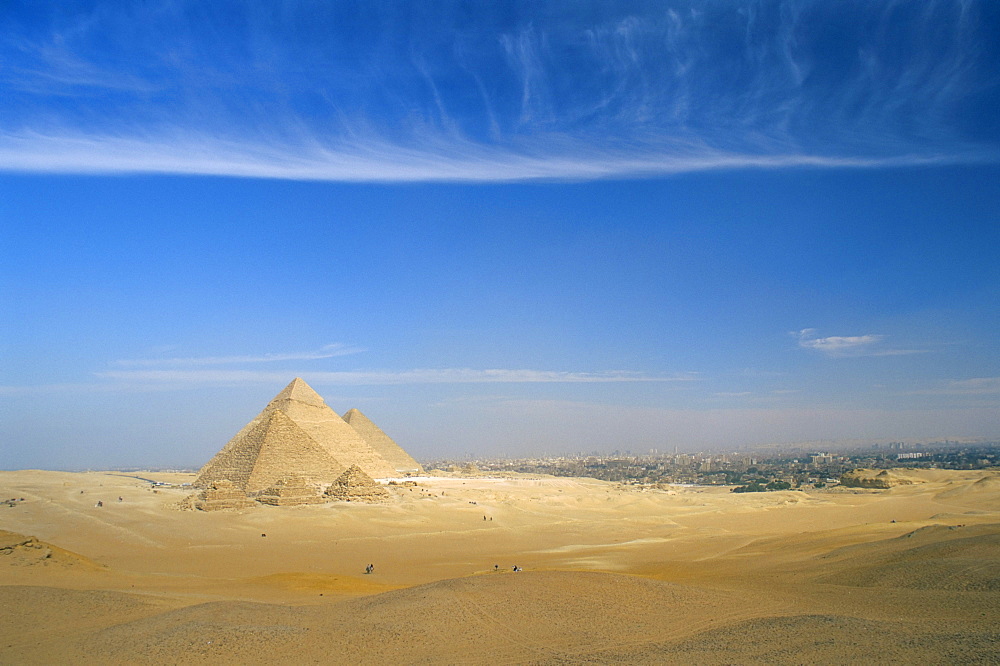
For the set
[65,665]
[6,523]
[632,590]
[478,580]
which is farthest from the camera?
[6,523]

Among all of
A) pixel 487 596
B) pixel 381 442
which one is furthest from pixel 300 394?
pixel 487 596

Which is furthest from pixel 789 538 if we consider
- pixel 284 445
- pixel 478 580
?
pixel 284 445

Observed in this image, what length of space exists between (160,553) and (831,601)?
19996mm

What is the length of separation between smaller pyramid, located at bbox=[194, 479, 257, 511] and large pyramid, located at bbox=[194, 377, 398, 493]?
367cm

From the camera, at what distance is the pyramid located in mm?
65688

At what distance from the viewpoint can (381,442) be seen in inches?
2606

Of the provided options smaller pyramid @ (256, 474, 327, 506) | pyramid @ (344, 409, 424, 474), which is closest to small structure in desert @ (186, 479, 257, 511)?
smaller pyramid @ (256, 474, 327, 506)

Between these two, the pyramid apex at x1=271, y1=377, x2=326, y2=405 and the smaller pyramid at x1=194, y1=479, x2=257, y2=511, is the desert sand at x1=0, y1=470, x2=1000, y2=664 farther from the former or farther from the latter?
the pyramid apex at x1=271, y1=377, x2=326, y2=405

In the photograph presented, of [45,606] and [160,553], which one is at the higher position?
[45,606]

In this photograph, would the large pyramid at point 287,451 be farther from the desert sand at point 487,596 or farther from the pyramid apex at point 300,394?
the desert sand at point 487,596

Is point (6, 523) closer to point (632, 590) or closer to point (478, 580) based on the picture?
point (478, 580)

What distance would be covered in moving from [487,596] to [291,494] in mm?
24333

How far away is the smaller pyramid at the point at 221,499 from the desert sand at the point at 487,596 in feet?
10.5

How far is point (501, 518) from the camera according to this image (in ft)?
105
